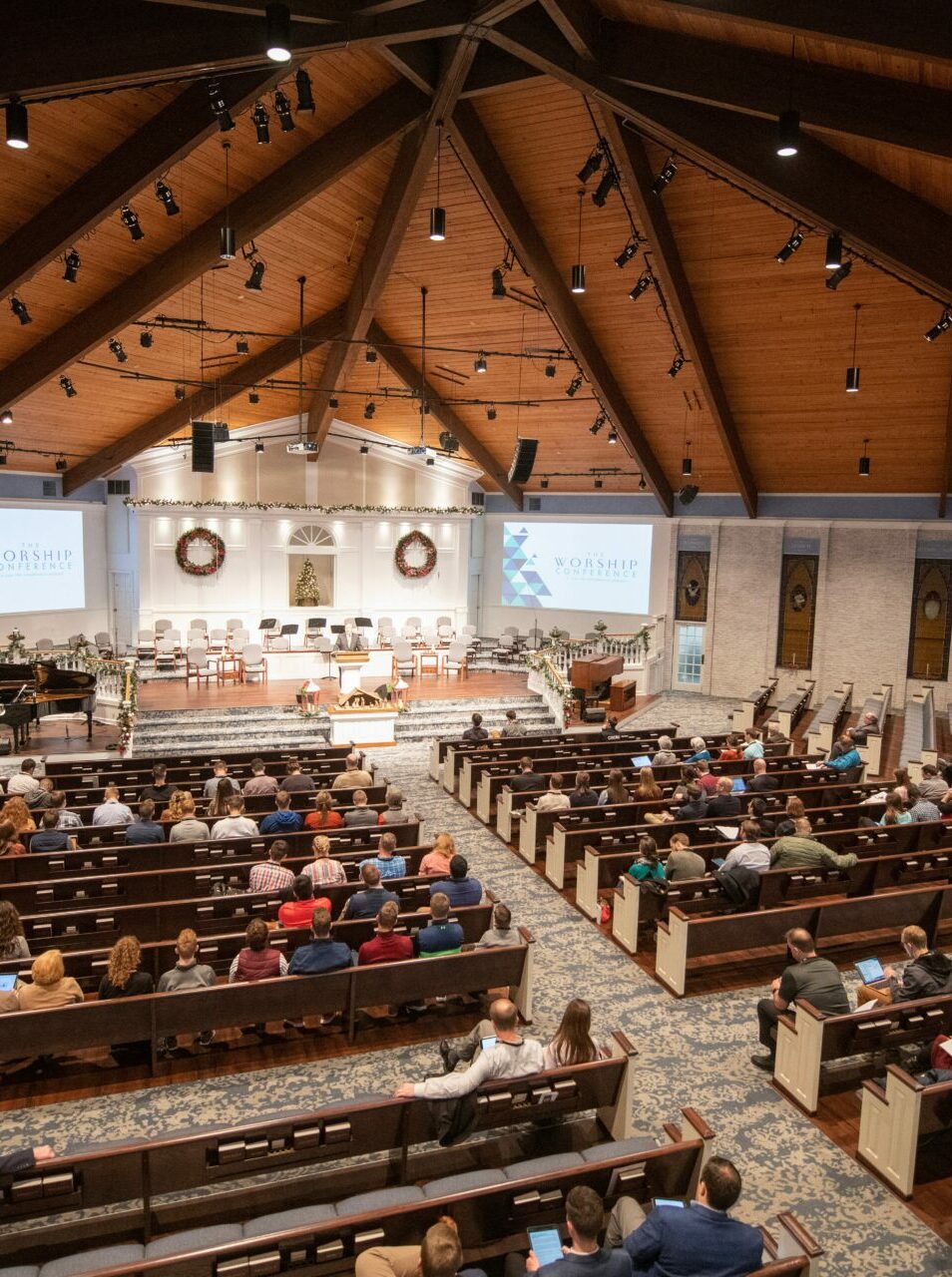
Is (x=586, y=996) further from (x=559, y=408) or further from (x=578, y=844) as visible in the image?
(x=559, y=408)

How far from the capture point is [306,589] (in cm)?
2042

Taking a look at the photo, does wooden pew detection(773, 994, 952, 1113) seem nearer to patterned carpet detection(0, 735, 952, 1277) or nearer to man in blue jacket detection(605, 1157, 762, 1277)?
patterned carpet detection(0, 735, 952, 1277)

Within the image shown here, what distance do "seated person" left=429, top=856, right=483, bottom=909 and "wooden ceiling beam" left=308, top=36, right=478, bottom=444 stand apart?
277 inches

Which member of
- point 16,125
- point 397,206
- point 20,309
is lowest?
point 20,309

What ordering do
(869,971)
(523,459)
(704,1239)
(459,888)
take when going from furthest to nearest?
1. (523,459)
2. (459,888)
3. (869,971)
4. (704,1239)

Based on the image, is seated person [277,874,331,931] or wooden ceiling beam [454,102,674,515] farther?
wooden ceiling beam [454,102,674,515]

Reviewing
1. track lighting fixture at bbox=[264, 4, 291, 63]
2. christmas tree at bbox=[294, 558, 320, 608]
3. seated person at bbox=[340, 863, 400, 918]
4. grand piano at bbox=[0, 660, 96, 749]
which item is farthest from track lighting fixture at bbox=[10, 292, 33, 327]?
christmas tree at bbox=[294, 558, 320, 608]

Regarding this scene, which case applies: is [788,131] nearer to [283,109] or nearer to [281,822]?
[283,109]

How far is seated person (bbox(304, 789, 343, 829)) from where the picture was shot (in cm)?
822

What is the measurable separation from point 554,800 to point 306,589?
491 inches

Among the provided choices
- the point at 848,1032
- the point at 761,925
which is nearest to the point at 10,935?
the point at 848,1032

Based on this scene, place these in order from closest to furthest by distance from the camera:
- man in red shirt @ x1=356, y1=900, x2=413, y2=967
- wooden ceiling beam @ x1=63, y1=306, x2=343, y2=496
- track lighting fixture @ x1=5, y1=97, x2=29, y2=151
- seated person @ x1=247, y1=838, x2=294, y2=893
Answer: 1. man in red shirt @ x1=356, y1=900, x2=413, y2=967
2. track lighting fixture @ x1=5, y1=97, x2=29, y2=151
3. seated person @ x1=247, y1=838, x2=294, y2=893
4. wooden ceiling beam @ x1=63, y1=306, x2=343, y2=496

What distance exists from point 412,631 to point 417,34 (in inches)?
559

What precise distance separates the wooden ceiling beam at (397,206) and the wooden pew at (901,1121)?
8.48 metres
